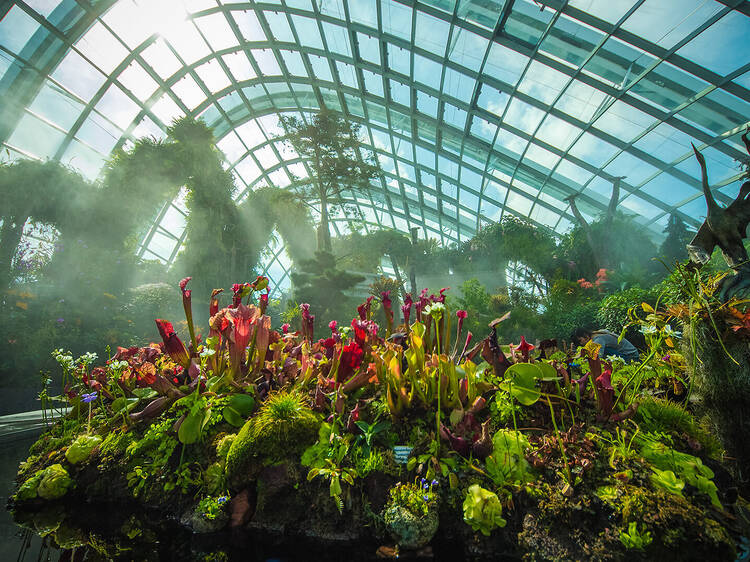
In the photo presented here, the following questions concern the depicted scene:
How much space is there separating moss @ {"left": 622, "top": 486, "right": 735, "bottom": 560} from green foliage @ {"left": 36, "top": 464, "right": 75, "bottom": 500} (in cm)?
296

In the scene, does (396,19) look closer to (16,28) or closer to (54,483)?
(16,28)

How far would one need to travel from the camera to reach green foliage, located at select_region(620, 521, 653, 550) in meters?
1.25

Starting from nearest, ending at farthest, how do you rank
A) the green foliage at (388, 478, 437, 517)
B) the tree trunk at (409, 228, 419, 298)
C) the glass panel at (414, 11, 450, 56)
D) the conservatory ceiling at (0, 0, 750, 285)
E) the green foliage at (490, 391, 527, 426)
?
the green foliage at (388, 478, 437, 517) → the green foliage at (490, 391, 527, 426) → the conservatory ceiling at (0, 0, 750, 285) → the glass panel at (414, 11, 450, 56) → the tree trunk at (409, 228, 419, 298)

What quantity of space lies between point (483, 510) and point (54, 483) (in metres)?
2.45

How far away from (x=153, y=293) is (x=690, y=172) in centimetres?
1758

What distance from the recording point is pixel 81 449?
2.15 meters

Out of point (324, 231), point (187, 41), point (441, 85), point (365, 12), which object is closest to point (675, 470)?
point (441, 85)

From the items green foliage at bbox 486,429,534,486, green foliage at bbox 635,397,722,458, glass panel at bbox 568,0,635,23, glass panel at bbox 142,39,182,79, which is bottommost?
green foliage at bbox 486,429,534,486

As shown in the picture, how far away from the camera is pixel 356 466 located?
1743mm

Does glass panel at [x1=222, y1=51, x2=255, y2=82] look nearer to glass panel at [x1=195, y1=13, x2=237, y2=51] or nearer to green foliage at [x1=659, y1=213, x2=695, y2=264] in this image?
glass panel at [x1=195, y1=13, x2=237, y2=51]

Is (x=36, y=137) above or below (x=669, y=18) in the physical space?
below

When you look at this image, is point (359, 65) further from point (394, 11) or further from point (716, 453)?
point (716, 453)

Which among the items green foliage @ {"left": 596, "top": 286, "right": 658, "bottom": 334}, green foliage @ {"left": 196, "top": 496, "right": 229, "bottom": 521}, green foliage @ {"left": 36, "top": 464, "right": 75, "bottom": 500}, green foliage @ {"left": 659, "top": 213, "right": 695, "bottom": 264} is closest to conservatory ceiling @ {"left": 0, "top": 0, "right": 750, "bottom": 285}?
green foliage @ {"left": 659, "top": 213, "right": 695, "bottom": 264}

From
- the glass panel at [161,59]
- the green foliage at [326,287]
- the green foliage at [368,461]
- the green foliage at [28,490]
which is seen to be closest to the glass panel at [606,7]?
the green foliage at [326,287]
